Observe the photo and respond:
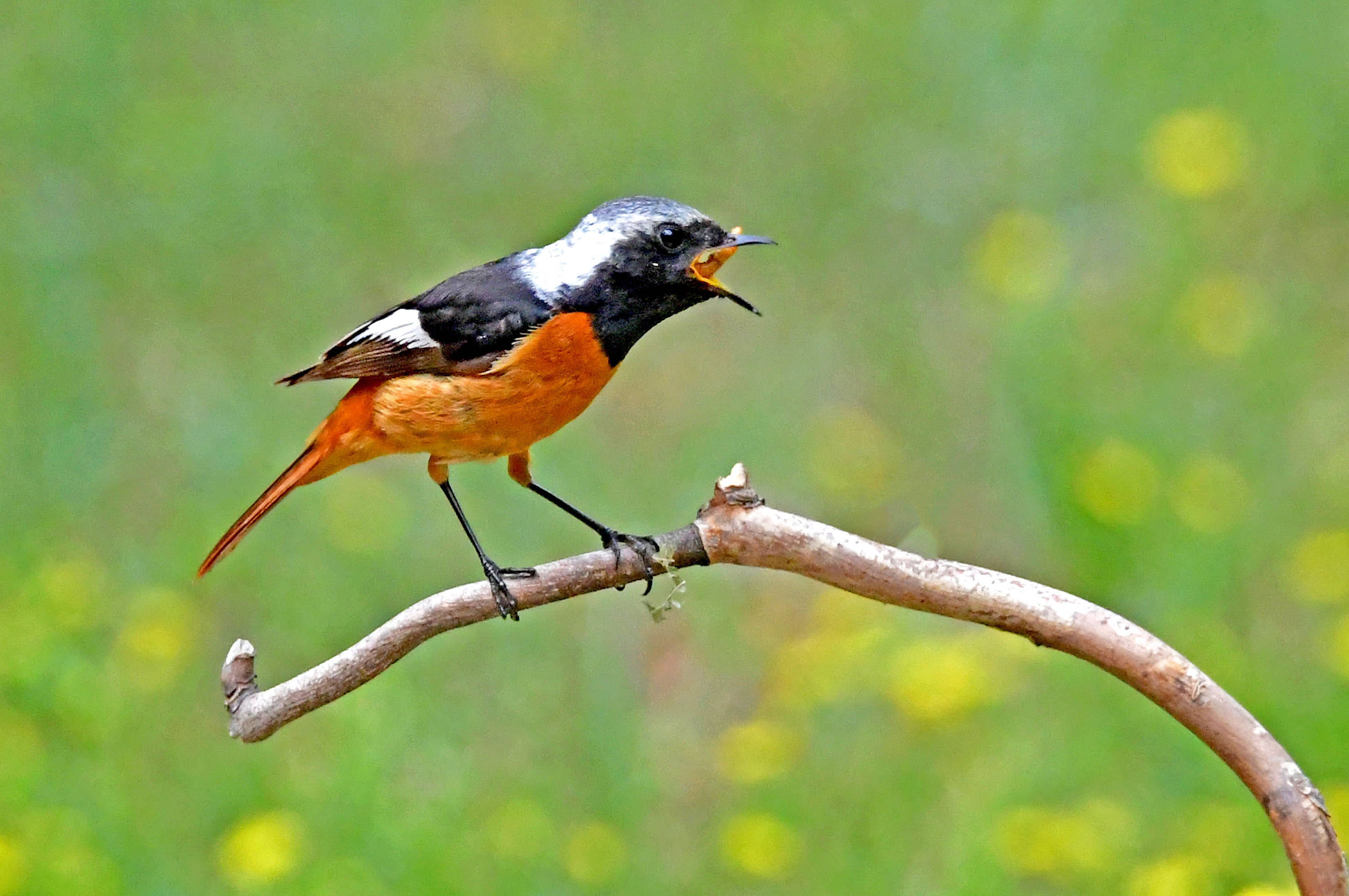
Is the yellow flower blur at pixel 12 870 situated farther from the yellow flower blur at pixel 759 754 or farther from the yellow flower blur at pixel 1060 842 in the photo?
the yellow flower blur at pixel 1060 842

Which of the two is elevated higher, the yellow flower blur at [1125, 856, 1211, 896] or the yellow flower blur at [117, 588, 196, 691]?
the yellow flower blur at [117, 588, 196, 691]

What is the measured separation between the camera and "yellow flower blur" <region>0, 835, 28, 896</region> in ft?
15.8

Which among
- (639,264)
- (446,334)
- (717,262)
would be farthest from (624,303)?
(446,334)

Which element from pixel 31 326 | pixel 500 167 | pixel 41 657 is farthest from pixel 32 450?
pixel 500 167

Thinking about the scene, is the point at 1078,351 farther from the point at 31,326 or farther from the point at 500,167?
the point at 31,326

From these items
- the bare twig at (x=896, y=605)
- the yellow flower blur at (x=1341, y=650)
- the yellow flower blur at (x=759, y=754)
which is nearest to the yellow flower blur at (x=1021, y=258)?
the yellow flower blur at (x=1341, y=650)

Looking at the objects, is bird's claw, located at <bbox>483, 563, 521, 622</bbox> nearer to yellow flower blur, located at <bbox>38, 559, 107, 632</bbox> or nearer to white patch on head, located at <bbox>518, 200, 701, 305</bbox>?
white patch on head, located at <bbox>518, 200, 701, 305</bbox>

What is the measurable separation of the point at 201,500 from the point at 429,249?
1878mm

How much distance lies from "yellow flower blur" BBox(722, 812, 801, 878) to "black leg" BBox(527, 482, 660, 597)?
1.28 metres

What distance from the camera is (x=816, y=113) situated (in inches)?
337

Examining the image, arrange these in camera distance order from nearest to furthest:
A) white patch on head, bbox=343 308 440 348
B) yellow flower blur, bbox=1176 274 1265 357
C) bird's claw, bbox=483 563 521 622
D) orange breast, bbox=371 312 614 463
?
1. bird's claw, bbox=483 563 521 622
2. orange breast, bbox=371 312 614 463
3. white patch on head, bbox=343 308 440 348
4. yellow flower blur, bbox=1176 274 1265 357

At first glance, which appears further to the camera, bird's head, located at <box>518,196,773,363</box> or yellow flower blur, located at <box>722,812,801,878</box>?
yellow flower blur, located at <box>722,812,801,878</box>

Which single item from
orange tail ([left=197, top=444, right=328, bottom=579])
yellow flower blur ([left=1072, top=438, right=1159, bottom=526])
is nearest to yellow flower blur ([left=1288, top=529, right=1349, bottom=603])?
yellow flower blur ([left=1072, top=438, right=1159, bottom=526])

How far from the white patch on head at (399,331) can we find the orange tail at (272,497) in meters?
0.36
